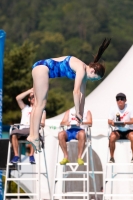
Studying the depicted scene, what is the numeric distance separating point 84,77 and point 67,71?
0.89 feet

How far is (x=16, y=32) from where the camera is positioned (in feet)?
320

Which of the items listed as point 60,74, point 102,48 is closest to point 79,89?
point 60,74

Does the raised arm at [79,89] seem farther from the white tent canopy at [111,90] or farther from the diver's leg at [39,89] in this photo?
the white tent canopy at [111,90]

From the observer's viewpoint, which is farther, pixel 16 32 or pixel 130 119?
pixel 16 32

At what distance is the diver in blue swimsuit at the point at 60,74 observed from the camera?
856 cm

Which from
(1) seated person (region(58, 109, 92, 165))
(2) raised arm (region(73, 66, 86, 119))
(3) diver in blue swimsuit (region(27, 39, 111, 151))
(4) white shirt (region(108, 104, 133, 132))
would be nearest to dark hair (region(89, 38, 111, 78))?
(3) diver in blue swimsuit (region(27, 39, 111, 151))

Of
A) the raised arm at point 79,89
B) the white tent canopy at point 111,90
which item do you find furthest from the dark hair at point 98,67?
the white tent canopy at point 111,90

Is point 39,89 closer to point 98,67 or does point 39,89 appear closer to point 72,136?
point 98,67

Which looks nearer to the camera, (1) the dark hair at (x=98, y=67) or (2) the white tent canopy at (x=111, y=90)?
(1) the dark hair at (x=98, y=67)

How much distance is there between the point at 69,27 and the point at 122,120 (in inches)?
3513

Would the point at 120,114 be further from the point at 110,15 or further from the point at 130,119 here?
the point at 110,15

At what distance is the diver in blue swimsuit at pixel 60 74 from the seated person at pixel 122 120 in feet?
7.38

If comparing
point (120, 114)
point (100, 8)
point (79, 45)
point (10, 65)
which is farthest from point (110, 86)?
point (100, 8)

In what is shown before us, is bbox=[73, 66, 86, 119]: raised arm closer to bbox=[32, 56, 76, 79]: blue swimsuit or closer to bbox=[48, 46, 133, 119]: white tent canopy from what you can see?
bbox=[32, 56, 76, 79]: blue swimsuit
